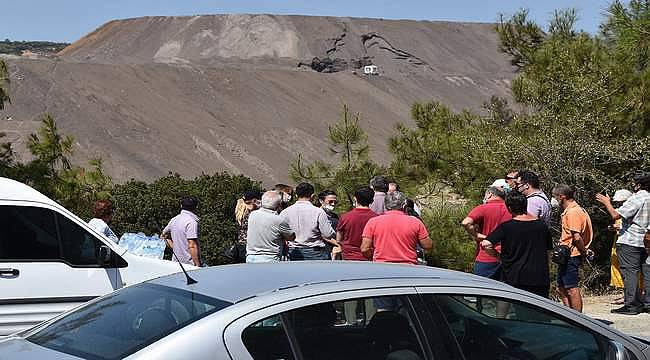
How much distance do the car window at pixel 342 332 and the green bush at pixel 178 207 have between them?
15243 millimetres

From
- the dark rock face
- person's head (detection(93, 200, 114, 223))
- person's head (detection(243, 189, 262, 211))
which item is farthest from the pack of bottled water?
the dark rock face

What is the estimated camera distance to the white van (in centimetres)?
791

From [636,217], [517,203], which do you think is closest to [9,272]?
[517,203]

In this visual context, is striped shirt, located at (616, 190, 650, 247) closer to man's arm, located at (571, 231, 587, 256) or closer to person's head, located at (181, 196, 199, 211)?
man's arm, located at (571, 231, 587, 256)

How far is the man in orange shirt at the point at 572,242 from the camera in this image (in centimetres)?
945

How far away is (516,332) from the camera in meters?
4.80

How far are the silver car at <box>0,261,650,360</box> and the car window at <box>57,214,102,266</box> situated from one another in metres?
3.55

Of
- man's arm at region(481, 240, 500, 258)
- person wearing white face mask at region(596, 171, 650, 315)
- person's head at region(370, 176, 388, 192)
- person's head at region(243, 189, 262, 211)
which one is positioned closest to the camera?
man's arm at region(481, 240, 500, 258)

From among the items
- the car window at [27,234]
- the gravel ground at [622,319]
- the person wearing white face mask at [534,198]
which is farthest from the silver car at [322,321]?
the person wearing white face mask at [534,198]

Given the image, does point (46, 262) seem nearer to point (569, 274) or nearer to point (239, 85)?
point (569, 274)

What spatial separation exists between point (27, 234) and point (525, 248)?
4.23 m

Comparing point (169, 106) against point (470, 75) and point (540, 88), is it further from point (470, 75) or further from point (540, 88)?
point (540, 88)

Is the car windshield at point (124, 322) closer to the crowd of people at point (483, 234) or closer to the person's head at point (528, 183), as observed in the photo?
the crowd of people at point (483, 234)

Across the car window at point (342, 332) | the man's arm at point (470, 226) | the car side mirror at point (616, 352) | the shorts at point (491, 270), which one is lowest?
the shorts at point (491, 270)
